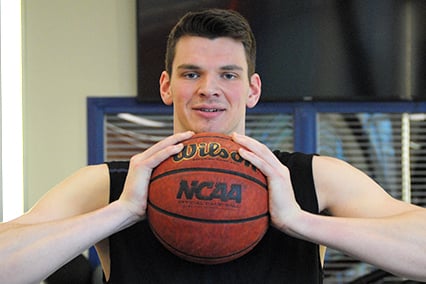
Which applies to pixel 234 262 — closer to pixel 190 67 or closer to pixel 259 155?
pixel 259 155

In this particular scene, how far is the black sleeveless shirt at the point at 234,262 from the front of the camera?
46.1 inches

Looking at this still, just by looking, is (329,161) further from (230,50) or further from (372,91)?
(372,91)

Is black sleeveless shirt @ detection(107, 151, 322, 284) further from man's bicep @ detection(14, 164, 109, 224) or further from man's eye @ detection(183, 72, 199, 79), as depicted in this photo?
man's eye @ detection(183, 72, 199, 79)

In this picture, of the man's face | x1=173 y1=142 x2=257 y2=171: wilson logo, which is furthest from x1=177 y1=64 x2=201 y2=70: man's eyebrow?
x1=173 y1=142 x2=257 y2=171: wilson logo

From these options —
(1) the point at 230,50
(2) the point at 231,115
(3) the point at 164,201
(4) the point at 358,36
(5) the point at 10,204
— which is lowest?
(5) the point at 10,204

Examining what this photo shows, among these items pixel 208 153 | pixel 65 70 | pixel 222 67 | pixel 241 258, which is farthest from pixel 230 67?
pixel 65 70

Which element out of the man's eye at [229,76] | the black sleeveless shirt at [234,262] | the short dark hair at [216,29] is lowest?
the black sleeveless shirt at [234,262]

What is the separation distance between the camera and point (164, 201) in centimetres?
103

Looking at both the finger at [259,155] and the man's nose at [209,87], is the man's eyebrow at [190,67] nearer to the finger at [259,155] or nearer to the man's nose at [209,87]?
the man's nose at [209,87]

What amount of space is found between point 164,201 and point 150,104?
6.03 feet

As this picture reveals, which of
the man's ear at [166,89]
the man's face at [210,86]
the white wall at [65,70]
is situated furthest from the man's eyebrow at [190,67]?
the white wall at [65,70]

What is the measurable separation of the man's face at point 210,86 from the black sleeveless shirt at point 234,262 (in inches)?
7.9

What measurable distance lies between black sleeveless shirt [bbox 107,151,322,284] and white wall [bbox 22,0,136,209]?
65.7 inches

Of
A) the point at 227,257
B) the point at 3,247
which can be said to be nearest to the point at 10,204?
the point at 3,247
